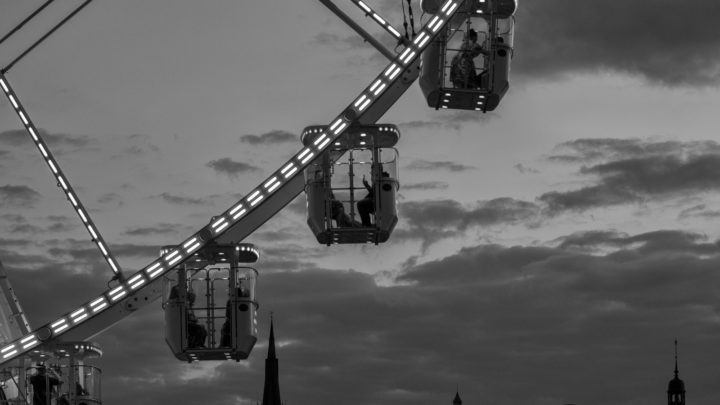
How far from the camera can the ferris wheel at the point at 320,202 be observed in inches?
1918

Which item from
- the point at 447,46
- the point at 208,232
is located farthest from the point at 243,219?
the point at 447,46

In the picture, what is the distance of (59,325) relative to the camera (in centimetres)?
5050

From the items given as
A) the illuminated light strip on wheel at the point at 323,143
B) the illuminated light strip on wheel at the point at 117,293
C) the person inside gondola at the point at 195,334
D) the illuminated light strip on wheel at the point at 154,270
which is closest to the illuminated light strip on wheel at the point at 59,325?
the illuminated light strip on wheel at the point at 117,293

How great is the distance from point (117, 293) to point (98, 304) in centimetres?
56

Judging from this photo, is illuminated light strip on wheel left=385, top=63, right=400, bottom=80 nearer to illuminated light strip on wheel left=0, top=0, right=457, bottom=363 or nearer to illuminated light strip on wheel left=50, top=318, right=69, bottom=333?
illuminated light strip on wheel left=0, top=0, right=457, bottom=363

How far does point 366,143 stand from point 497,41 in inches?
149

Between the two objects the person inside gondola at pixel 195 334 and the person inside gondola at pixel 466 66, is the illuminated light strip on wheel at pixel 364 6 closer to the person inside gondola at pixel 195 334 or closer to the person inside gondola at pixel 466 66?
the person inside gondola at pixel 466 66

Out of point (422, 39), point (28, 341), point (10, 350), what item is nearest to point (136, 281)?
point (28, 341)

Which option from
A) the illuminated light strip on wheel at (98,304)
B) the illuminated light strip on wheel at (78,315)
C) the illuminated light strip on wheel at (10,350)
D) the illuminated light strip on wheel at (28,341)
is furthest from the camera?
the illuminated light strip on wheel at (10,350)

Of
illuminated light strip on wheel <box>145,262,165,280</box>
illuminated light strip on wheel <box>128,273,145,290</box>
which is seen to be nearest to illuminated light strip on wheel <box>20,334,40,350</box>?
illuminated light strip on wheel <box>128,273,145,290</box>

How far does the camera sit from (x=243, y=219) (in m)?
48.9

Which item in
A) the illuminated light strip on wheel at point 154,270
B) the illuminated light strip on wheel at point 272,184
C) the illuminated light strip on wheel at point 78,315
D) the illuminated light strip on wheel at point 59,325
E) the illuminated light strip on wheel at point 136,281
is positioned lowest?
the illuminated light strip on wheel at point 59,325

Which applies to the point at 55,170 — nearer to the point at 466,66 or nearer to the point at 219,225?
the point at 219,225

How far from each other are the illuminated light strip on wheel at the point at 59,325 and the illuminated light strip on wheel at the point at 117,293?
1418mm
